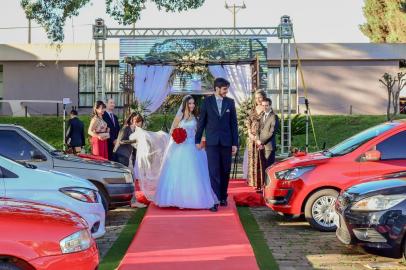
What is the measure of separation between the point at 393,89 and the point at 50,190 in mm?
24971

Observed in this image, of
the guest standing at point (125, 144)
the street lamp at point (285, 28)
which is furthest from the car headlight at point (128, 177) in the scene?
the street lamp at point (285, 28)

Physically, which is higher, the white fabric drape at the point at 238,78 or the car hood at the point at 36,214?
the white fabric drape at the point at 238,78

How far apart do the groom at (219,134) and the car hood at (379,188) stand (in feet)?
10.5

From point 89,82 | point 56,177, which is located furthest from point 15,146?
point 89,82

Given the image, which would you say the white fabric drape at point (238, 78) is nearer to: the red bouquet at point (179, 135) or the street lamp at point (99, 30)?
the street lamp at point (99, 30)

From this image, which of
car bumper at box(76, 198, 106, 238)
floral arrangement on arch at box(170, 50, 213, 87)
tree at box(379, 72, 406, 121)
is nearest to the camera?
car bumper at box(76, 198, 106, 238)

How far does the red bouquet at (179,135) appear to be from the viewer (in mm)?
10570

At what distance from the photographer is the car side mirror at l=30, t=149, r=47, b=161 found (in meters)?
8.77

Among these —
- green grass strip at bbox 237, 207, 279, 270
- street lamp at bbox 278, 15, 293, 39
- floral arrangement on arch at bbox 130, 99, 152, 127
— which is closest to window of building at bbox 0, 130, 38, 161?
green grass strip at bbox 237, 207, 279, 270

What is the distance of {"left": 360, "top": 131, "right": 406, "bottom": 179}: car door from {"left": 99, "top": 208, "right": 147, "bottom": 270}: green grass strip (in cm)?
350

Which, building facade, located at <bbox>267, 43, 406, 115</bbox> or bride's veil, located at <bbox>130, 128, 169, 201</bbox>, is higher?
building facade, located at <bbox>267, 43, 406, 115</bbox>

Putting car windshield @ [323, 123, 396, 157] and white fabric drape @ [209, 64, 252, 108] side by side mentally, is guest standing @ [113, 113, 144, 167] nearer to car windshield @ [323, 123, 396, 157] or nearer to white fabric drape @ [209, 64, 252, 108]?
car windshield @ [323, 123, 396, 157]

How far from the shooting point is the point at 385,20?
1683 inches

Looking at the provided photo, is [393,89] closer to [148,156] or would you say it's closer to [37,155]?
[148,156]
